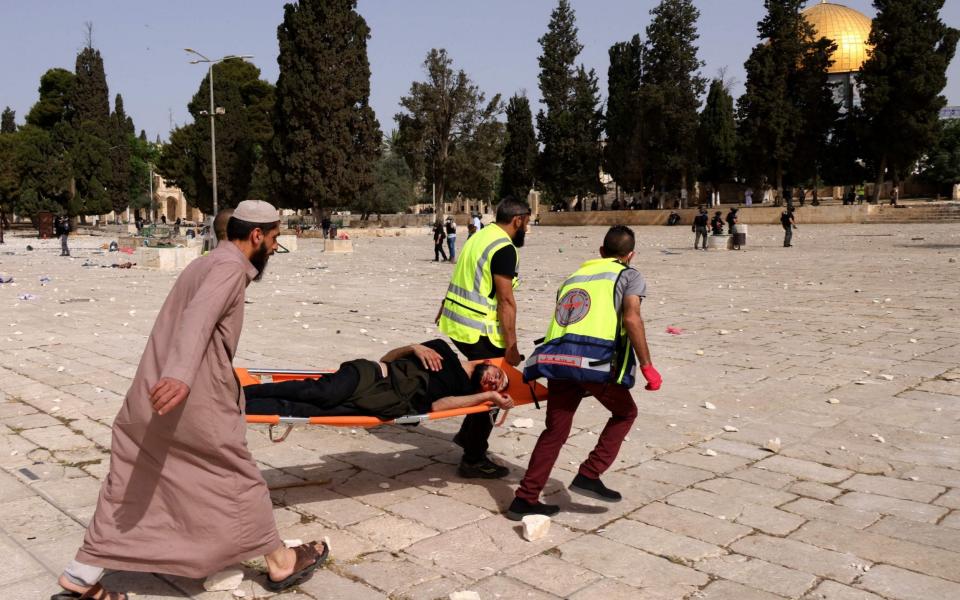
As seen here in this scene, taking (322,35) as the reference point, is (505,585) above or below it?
below

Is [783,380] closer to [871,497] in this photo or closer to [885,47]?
[871,497]

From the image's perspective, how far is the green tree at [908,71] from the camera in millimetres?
47750

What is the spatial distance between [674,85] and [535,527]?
179 feet

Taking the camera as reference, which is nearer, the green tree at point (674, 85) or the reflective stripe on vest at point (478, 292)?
the reflective stripe on vest at point (478, 292)

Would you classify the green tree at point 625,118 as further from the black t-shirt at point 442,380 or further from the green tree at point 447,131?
the black t-shirt at point 442,380

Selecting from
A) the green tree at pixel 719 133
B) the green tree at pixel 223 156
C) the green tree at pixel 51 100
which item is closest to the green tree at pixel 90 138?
the green tree at pixel 223 156

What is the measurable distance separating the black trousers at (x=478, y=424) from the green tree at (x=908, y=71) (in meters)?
50.4

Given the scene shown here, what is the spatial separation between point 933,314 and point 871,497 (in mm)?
8574

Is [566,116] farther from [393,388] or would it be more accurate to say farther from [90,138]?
[393,388]

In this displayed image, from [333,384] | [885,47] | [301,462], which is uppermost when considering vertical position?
[885,47]

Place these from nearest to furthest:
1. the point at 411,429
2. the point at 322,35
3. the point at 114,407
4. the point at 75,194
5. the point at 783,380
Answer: the point at 411,429 → the point at 114,407 → the point at 783,380 → the point at 322,35 → the point at 75,194

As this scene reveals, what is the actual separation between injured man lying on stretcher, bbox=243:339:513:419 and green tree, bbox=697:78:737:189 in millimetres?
57769

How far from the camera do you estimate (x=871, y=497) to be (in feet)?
15.8

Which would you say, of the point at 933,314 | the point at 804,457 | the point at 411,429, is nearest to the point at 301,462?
the point at 411,429
